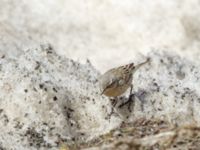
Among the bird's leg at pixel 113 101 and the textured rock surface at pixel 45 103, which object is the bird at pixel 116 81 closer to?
the bird's leg at pixel 113 101

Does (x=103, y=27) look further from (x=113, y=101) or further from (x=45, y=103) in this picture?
(x=45, y=103)

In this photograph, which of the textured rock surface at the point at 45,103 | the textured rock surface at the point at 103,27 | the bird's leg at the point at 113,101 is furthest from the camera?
the textured rock surface at the point at 103,27

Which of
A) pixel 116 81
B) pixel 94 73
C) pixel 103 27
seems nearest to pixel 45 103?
pixel 116 81

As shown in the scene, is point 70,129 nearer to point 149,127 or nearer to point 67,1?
point 149,127

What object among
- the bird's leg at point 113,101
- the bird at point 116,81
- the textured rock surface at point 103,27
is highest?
the textured rock surface at point 103,27

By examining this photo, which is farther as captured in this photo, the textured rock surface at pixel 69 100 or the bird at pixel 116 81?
the bird at pixel 116 81

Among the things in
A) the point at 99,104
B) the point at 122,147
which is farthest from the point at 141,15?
the point at 122,147

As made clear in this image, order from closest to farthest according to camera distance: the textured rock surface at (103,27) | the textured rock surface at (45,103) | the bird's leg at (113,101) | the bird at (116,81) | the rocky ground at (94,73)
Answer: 1. the rocky ground at (94,73)
2. the textured rock surface at (45,103)
3. the bird at (116,81)
4. the bird's leg at (113,101)
5. the textured rock surface at (103,27)

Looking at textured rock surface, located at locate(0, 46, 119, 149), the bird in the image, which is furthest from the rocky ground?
the bird

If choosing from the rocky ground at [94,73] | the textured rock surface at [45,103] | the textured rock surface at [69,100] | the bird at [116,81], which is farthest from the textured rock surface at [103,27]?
the bird at [116,81]

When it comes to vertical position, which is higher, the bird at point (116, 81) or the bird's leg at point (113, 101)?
the bird at point (116, 81)

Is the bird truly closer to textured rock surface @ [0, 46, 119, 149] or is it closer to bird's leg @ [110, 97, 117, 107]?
bird's leg @ [110, 97, 117, 107]
